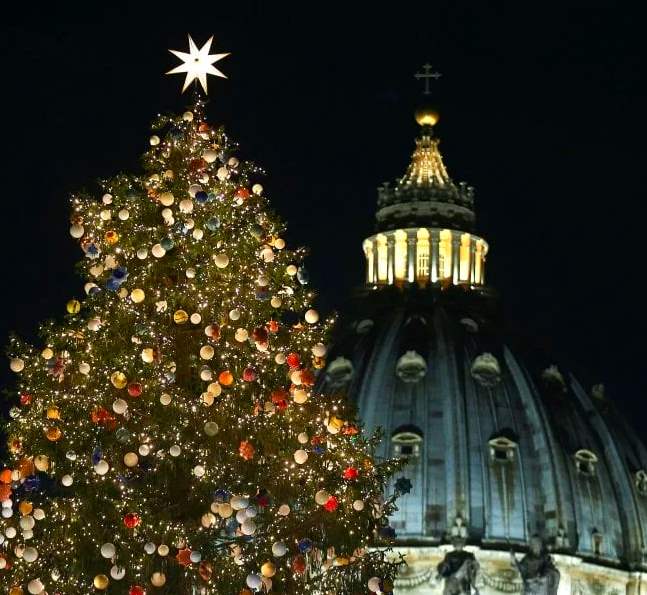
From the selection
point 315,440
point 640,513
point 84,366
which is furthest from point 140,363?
point 640,513

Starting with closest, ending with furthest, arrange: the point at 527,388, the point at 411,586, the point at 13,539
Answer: the point at 13,539 → the point at 411,586 → the point at 527,388

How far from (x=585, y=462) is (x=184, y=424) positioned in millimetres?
63400

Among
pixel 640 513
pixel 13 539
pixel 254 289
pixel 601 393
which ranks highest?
pixel 601 393

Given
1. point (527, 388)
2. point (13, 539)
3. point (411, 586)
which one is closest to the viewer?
point (13, 539)

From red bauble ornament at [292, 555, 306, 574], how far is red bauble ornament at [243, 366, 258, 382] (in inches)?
84.6

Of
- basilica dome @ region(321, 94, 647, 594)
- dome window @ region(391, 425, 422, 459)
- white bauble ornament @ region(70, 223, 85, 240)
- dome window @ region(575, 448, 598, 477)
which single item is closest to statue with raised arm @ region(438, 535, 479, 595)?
basilica dome @ region(321, 94, 647, 594)

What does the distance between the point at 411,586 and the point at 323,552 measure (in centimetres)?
5742

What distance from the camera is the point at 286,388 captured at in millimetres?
21875

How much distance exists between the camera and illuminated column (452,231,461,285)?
9069 centimetres

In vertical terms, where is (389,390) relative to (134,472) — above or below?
above

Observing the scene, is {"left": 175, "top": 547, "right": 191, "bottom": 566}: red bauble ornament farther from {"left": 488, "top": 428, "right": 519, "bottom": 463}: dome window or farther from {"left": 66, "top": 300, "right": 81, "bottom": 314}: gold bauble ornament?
{"left": 488, "top": 428, "right": 519, "bottom": 463}: dome window

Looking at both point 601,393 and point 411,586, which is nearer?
point 411,586

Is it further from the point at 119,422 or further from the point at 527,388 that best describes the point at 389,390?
the point at 119,422

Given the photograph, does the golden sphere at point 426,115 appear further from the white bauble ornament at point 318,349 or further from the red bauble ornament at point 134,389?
the red bauble ornament at point 134,389
